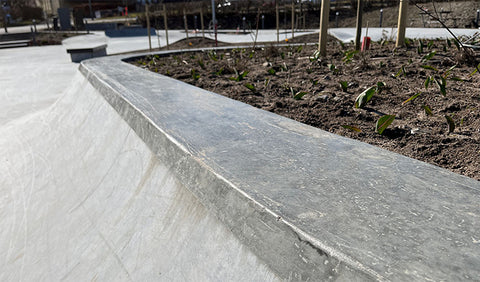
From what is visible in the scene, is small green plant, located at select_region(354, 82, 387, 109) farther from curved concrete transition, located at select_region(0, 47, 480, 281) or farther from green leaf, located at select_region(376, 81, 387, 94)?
curved concrete transition, located at select_region(0, 47, 480, 281)

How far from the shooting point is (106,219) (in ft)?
6.52

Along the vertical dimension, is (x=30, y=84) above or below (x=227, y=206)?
below

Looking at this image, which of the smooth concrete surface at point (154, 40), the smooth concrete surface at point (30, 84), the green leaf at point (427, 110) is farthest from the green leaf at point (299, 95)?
the smooth concrete surface at point (154, 40)

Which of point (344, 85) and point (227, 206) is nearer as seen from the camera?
point (227, 206)

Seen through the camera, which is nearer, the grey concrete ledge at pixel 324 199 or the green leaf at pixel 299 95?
the grey concrete ledge at pixel 324 199

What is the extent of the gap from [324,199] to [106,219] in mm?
1378

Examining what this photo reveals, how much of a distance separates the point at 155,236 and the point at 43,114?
411 centimetres

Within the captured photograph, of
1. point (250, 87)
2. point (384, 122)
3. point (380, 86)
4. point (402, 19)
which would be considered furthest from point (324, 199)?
point (402, 19)

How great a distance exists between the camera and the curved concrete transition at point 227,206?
0.96 meters

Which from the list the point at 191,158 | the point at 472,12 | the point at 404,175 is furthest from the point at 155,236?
the point at 472,12

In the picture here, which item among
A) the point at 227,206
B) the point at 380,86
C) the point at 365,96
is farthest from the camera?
the point at 380,86

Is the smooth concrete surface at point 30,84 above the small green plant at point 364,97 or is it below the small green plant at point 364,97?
below

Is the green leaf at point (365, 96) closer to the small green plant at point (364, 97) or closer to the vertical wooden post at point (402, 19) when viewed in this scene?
the small green plant at point (364, 97)

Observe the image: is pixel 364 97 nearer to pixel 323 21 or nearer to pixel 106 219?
pixel 106 219
